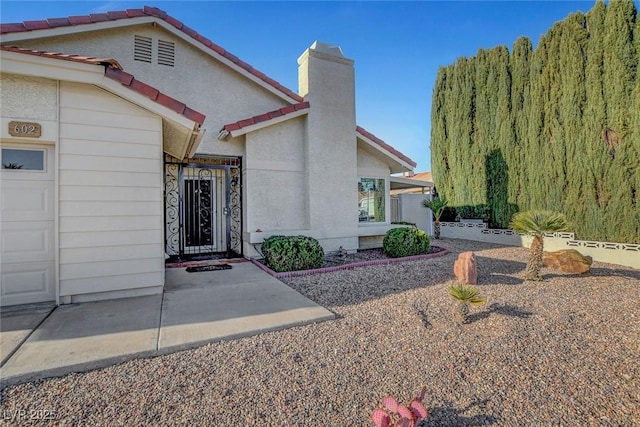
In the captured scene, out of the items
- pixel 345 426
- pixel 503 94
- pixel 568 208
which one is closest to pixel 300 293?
pixel 345 426

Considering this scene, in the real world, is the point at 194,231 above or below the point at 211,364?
above

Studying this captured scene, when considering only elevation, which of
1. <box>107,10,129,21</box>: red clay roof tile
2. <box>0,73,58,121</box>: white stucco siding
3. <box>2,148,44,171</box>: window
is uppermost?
<box>107,10,129,21</box>: red clay roof tile

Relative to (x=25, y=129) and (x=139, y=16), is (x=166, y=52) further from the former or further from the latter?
(x=25, y=129)

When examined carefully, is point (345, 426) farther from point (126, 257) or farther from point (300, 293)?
point (126, 257)

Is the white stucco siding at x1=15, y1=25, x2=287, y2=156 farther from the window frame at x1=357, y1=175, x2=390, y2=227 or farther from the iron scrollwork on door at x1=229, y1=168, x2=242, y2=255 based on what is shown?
the window frame at x1=357, y1=175, x2=390, y2=227

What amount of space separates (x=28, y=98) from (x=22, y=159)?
101cm

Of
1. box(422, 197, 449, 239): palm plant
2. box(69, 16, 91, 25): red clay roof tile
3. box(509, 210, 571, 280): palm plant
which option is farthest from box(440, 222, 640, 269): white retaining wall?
box(69, 16, 91, 25): red clay roof tile

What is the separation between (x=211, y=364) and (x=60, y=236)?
381cm

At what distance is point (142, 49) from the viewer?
934 centimetres

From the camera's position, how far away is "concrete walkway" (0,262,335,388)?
338 centimetres

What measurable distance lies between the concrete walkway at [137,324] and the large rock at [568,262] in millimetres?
7071

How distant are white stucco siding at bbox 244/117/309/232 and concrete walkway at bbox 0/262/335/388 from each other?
3552 mm

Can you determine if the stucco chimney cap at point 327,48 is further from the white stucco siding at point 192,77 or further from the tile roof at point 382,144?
the tile roof at point 382,144

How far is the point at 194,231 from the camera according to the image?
10.3 meters
